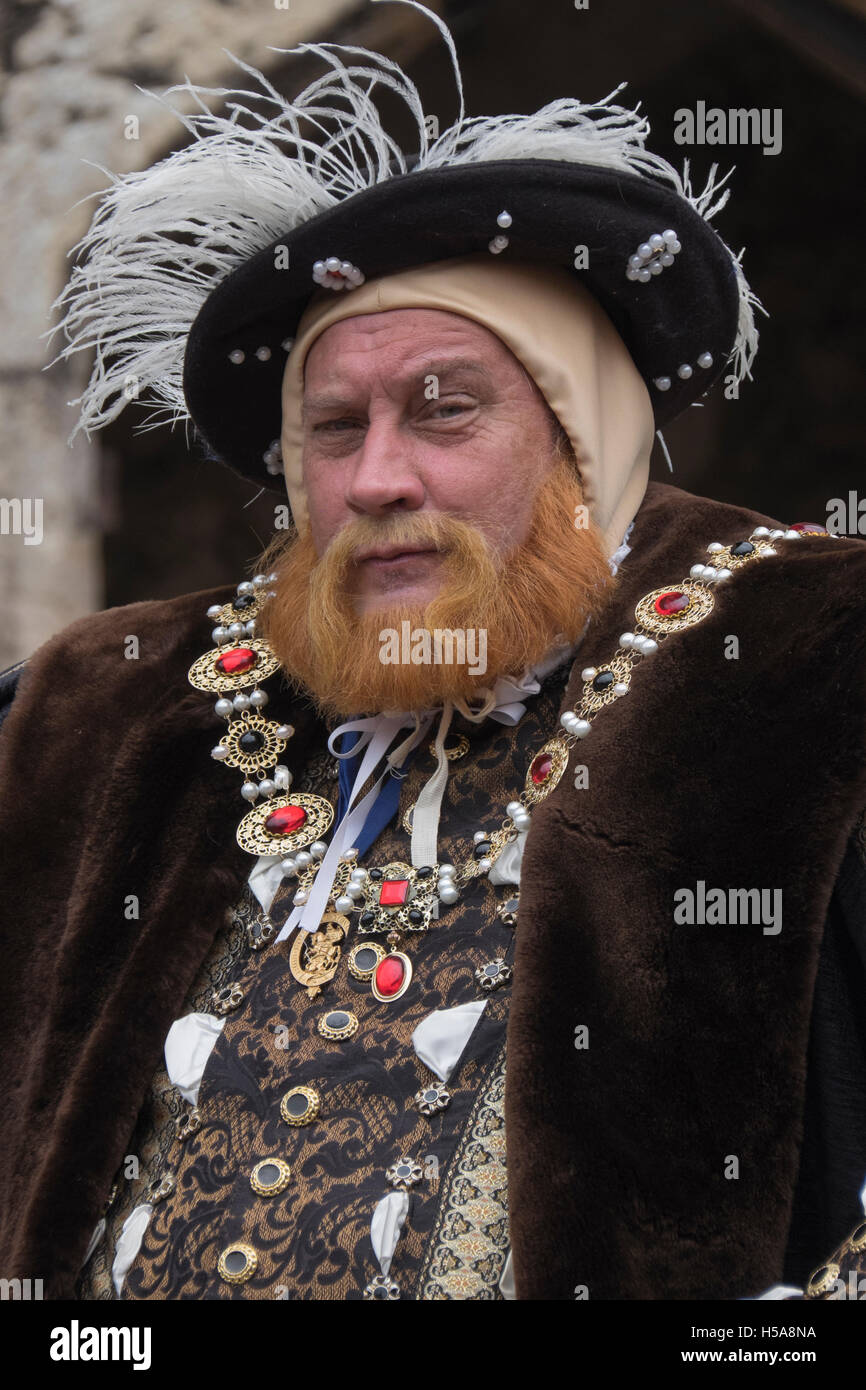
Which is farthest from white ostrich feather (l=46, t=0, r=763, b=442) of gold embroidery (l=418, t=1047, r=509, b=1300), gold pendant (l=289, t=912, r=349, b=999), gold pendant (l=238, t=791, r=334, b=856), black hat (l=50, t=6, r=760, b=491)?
gold embroidery (l=418, t=1047, r=509, b=1300)

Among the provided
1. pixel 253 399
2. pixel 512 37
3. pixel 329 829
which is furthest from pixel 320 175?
pixel 512 37

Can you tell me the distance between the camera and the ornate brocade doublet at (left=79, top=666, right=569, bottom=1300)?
7.13ft

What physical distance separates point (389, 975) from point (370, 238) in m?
1.25

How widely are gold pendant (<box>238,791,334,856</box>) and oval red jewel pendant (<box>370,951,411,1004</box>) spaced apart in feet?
1.09

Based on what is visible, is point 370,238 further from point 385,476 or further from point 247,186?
point 385,476

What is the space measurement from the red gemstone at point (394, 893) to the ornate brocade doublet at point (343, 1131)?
6 centimetres

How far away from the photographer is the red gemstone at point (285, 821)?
273 centimetres

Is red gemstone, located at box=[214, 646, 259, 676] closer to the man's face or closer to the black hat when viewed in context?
the man's face

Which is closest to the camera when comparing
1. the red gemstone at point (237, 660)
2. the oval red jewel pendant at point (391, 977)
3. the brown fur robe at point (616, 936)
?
the brown fur robe at point (616, 936)

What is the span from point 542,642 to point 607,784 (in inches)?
18.0

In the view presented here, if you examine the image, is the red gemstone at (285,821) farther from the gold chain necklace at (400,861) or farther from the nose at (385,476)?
the nose at (385,476)

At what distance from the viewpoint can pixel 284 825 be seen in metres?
2.73

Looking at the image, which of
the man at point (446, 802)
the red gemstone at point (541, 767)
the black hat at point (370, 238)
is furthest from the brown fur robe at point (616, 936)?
the black hat at point (370, 238)

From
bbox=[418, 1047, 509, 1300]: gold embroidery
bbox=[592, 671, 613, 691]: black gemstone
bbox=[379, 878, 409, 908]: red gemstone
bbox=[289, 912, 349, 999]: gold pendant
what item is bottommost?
bbox=[418, 1047, 509, 1300]: gold embroidery
